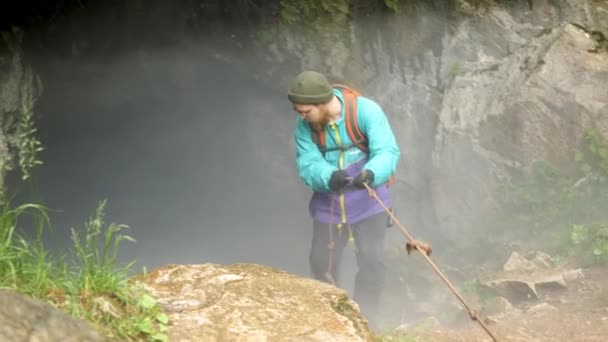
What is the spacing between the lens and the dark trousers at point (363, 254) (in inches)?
210

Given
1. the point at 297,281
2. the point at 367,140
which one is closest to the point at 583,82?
the point at 367,140

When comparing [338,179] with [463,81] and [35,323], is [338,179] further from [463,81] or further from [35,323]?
[463,81]

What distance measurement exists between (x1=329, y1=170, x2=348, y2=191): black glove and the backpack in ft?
0.79

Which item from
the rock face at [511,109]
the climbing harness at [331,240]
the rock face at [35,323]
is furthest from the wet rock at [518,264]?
the rock face at [35,323]

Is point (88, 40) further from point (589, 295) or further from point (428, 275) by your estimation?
point (589, 295)

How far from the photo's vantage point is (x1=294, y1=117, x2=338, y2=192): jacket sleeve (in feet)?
16.3

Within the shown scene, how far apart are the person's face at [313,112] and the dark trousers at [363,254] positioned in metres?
0.92

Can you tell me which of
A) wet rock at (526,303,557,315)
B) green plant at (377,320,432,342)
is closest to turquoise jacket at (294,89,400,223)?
green plant at (377,320,432,342)

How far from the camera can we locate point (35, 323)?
2.44 meters

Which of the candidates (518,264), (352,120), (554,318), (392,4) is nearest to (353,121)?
(352,120)

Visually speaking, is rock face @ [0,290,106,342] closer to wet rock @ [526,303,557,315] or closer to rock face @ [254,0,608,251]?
wet rock @ [526,303,557,315]

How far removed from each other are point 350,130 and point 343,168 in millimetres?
297

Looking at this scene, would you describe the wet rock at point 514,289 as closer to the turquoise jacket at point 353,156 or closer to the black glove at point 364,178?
the turquoise jacket at point 353,156

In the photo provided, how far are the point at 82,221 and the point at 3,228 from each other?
9392mm
